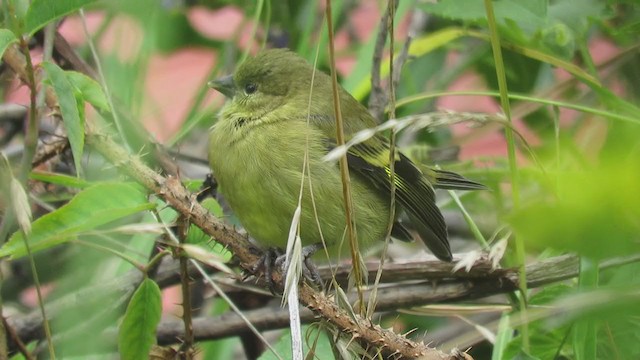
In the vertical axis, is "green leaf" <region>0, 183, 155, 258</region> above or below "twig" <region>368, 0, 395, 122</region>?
above

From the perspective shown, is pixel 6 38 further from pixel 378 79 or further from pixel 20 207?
pixel 378 79

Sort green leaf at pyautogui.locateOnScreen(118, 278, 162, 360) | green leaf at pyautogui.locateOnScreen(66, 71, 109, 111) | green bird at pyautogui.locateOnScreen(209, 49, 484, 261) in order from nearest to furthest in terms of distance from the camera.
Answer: green leaf at pyautogui.locateOnScreen(118, 278, 162, 360)
green leaf at pyautogui.locateOnScreen(66, 71, 109, 111)
green bird at pyautogui.locateOnScreen(209, 49, 484, 261)

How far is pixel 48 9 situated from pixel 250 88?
1.24m

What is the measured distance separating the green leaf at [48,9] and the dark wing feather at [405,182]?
1175mm

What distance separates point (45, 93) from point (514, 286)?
3.96 ft

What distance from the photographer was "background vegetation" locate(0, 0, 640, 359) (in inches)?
35.0

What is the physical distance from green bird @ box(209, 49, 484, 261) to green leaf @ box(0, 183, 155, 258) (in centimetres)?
75

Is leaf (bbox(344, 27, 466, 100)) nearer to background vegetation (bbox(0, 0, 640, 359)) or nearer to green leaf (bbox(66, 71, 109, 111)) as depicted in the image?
background vegetation (bbox(0, 0, 640, 359))

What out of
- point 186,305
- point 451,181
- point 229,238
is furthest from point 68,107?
point 451,181

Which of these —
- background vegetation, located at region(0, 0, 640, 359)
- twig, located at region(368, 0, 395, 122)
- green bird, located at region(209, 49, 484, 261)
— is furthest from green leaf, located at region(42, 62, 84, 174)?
twig, located at region(368, 0, 395, 122)

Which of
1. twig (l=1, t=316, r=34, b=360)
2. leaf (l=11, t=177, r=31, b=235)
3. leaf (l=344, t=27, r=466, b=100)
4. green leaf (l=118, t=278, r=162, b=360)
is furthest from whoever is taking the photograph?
leaf (l=344, t=27, r=466, b=100)

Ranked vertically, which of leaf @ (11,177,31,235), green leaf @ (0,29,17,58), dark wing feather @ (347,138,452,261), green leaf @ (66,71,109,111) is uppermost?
green leaf @ (0,29,17,58)

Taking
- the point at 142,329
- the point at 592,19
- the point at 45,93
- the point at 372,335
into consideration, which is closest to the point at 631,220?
the point at 372,335

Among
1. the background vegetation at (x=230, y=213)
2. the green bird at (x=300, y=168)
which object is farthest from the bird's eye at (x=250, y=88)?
the background vegetation at (x=230, y=213)
